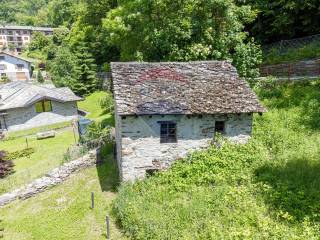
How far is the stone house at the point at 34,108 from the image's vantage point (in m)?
35.3

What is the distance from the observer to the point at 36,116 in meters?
36.7

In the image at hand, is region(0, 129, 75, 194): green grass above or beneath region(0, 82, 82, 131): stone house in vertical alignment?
beneath

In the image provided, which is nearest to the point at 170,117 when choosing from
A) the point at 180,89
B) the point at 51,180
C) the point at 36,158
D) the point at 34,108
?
the point at 180,89

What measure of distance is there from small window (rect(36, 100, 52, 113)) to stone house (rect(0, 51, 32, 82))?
3153 centimetres

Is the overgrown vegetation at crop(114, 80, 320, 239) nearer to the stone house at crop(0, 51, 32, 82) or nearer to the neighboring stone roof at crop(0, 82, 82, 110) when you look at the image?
the neighboring stone roof at crop(0, 82, 82, 110)

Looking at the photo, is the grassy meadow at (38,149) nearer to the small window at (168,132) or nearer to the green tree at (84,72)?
the green tree at (84,72)

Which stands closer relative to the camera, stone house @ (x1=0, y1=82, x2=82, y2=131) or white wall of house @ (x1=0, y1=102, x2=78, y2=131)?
stone house @ (x1=0, y1=82, x2=82, y2=131)

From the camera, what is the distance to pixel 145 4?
1014 inches

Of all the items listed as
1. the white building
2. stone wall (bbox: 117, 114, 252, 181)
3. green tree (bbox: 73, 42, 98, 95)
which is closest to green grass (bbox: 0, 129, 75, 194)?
stone wall (bbox: 117, 114, 252, 181)

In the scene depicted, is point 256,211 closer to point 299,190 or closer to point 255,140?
point 299,190

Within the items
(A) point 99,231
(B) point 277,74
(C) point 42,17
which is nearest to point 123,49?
(B) point 277,74

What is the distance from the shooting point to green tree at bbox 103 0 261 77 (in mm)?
24734

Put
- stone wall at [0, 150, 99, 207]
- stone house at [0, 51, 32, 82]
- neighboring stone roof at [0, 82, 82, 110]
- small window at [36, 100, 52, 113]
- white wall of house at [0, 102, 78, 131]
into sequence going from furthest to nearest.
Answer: stone house at [0, 51, 32, 82] < small window at [36, 100, 52, 113] < white wall of house at [0, 102, 78, 131] < neighboring stone roof at [0, 82, 82, 110] < stone wall at [0, 150, 99, 207]

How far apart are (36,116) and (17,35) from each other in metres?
91.7
